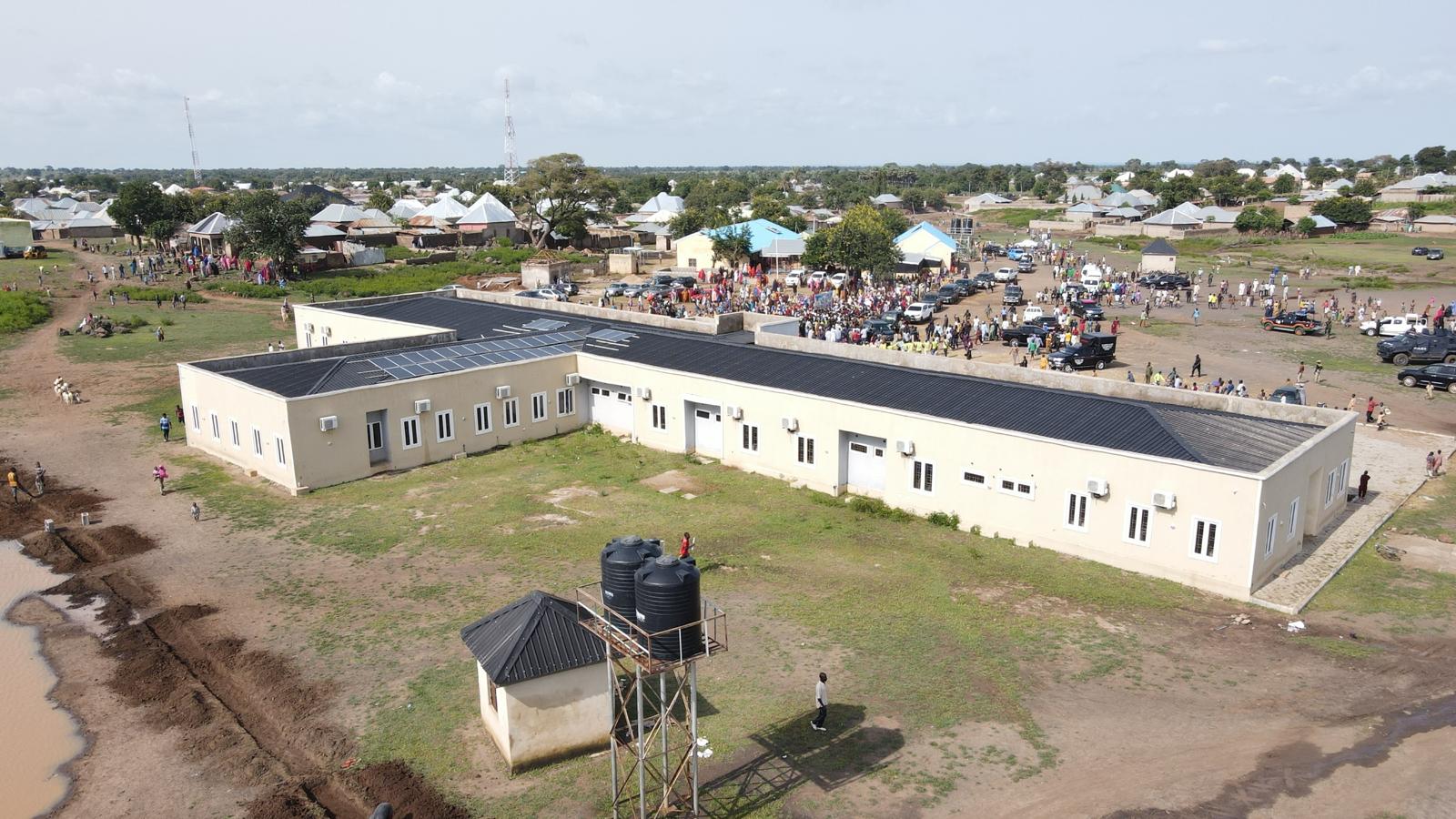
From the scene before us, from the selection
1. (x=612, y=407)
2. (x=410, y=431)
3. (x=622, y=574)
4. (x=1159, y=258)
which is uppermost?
(x=1159, y=258)

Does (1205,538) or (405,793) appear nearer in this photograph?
(405,793)

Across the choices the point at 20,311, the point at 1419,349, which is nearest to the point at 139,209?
the point at 20,311

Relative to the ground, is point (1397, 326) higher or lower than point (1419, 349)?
higher

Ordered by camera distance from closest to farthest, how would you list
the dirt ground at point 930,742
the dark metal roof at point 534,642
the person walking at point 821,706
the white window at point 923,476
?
1. the dirt ground at point 930,742
2. the dark metal roof at point 534,642
3. the person walking at point 821,706
4. the white window at point 923,476

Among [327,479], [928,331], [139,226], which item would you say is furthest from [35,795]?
[139,226]

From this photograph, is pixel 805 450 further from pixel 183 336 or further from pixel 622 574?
pixel 183 336

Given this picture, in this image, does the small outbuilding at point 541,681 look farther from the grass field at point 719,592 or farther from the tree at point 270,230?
the tree at point 270,230

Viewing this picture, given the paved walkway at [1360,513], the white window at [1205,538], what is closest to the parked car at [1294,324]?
the paved walkway at [1360,513]
